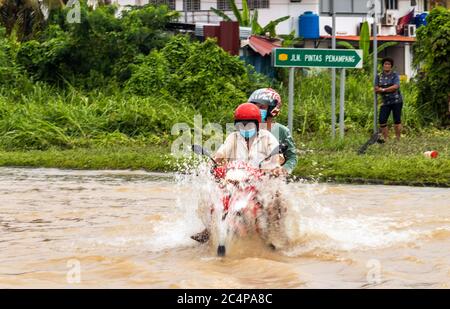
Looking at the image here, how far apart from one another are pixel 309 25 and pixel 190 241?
112ft

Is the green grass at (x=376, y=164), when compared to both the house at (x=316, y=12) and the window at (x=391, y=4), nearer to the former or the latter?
the house at (x=316, y=12)

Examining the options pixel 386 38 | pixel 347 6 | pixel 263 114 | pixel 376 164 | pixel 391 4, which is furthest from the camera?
pixel 391 4

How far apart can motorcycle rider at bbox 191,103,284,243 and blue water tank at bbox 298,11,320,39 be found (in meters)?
34.4

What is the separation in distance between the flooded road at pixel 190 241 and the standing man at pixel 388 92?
19.1ft

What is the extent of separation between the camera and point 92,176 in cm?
1714

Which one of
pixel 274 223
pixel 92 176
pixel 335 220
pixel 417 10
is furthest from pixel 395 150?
pixel 417 10

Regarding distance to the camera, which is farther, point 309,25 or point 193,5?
point 193,5

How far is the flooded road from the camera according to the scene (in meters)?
8.57

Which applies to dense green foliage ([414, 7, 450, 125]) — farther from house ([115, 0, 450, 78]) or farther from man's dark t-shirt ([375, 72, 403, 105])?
house ([115, 0, 450, 78])

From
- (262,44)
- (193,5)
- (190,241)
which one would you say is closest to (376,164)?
(190,241)

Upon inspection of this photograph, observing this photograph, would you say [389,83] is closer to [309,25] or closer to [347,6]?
[309,25]

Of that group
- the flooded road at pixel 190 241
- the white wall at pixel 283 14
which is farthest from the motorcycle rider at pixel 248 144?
the white wall at pixel 283 14

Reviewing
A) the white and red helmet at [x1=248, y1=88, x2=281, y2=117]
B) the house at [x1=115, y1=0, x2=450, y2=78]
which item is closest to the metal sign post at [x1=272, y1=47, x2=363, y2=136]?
the white and red helmet at [x1=248, y1=88, x2=281, y2=117]

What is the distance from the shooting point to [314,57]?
63.6 ft
